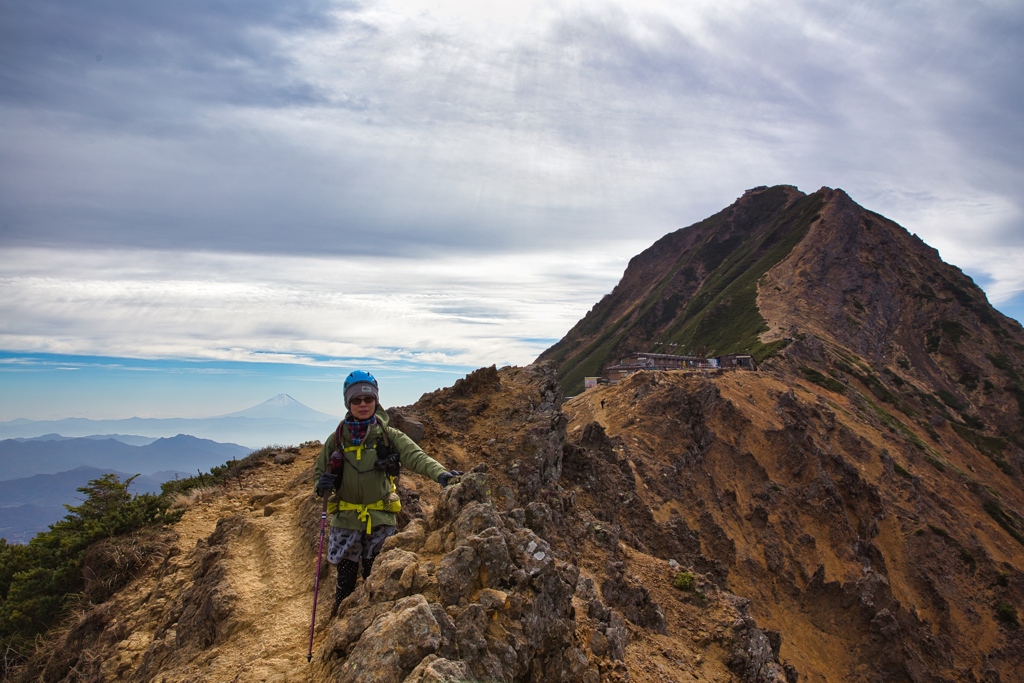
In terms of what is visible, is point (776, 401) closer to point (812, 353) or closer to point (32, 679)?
point (812, 353)

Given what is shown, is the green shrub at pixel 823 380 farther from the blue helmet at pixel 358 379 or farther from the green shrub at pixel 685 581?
the blue helmet at pixel 358 379

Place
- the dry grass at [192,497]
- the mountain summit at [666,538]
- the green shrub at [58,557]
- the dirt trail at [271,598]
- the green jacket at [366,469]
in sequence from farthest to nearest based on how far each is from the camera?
the dry grass at [192,497] < the green shrub at [58,557] < the green jacket at [366,469] < the mountain summit at [666,538] < the dirt trail at [271,598]

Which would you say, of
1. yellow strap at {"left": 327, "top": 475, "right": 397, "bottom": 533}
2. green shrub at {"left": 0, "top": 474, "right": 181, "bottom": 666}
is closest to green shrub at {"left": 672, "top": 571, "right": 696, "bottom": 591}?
yellow strap at {"left": 327, "top": 475, "right": 397, "bottom": 533}

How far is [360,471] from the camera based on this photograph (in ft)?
23.3

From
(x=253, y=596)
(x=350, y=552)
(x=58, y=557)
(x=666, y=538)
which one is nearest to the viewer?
(x=350, y=552)

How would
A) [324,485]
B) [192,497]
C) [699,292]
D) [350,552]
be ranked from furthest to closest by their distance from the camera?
[699,292] < [192,497] < [350,552] < [324,485]

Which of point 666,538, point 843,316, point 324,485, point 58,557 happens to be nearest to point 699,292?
point 843,316

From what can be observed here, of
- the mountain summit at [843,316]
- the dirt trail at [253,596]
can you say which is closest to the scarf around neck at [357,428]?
the dirt trail at [253,596]

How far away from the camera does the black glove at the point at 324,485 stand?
267 inches

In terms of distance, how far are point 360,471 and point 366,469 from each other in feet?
0.25

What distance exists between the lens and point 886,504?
4197 centimetres

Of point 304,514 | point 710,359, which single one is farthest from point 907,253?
point 304,514

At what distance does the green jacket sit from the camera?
7145 mm

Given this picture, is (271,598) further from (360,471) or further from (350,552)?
(360,471)
